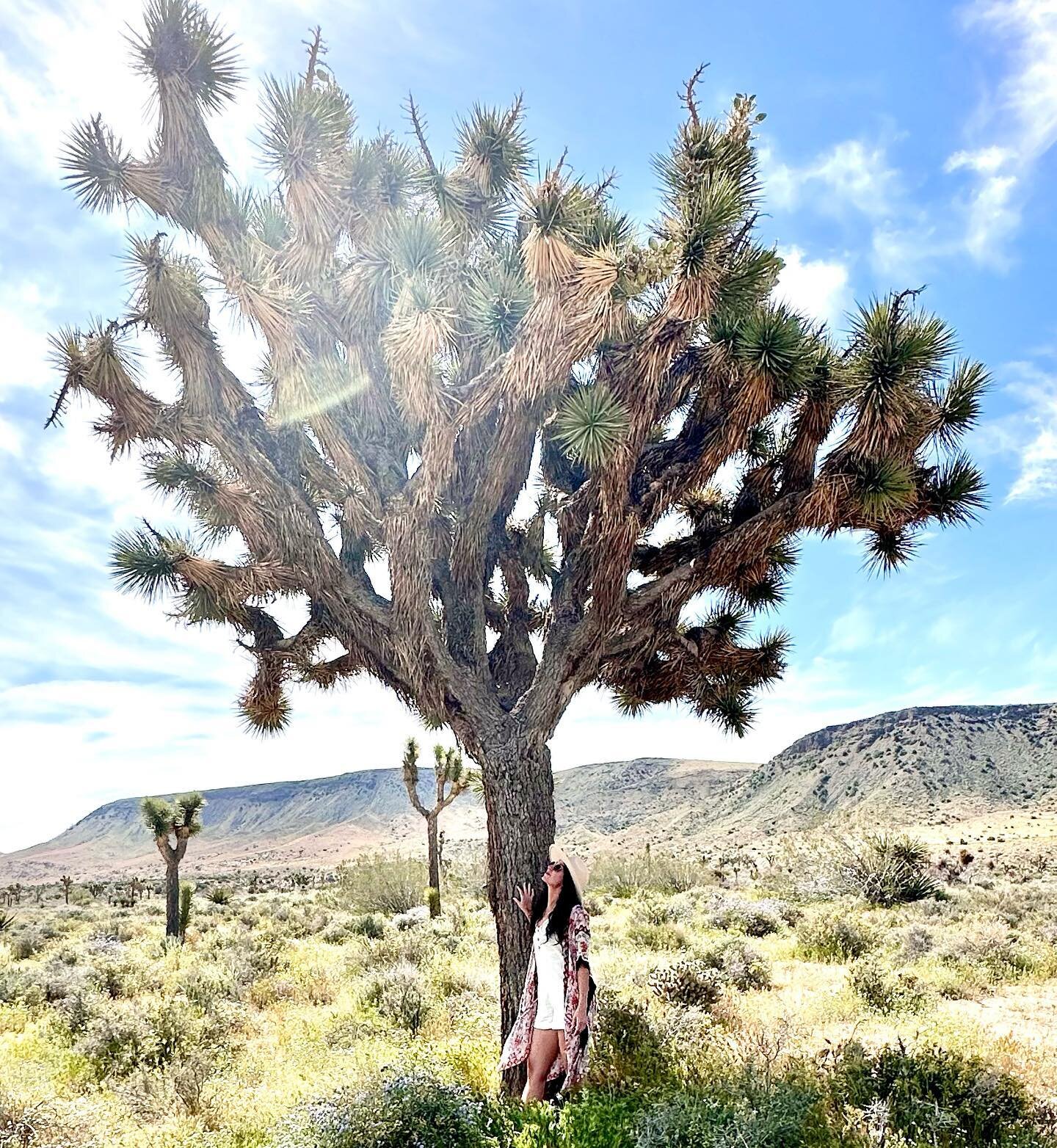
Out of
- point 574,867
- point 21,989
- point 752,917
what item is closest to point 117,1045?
point 21,989

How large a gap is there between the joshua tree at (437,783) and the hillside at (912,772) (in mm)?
29455

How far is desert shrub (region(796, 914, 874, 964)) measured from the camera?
12.0 m

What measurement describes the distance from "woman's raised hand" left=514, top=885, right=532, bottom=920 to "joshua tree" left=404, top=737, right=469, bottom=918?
13.6 meters

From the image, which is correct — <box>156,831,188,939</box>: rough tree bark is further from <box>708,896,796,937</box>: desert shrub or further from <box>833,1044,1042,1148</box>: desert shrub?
<box>833,1044,1042,1148</box>: desert shrub

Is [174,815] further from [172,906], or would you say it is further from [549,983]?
[549,983]

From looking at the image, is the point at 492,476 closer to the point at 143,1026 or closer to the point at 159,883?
the point at 143,1026

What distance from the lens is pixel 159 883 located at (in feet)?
135

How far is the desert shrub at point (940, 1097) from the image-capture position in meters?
5.07

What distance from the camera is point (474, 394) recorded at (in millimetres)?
6660

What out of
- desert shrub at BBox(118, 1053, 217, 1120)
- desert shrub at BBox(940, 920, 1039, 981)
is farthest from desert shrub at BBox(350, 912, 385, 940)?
desert shrub at BBox(940, 920, 1039, 981)

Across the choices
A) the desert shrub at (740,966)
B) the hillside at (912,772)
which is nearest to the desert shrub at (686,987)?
the desert shrub at (740,966)

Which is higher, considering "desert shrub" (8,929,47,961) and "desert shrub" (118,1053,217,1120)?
"desert shrub" (118,1053,217,1120)

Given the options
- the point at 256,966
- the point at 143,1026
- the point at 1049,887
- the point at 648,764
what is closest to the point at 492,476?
the point at 143,1026

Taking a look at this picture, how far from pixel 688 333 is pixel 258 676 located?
5347 millimetres
